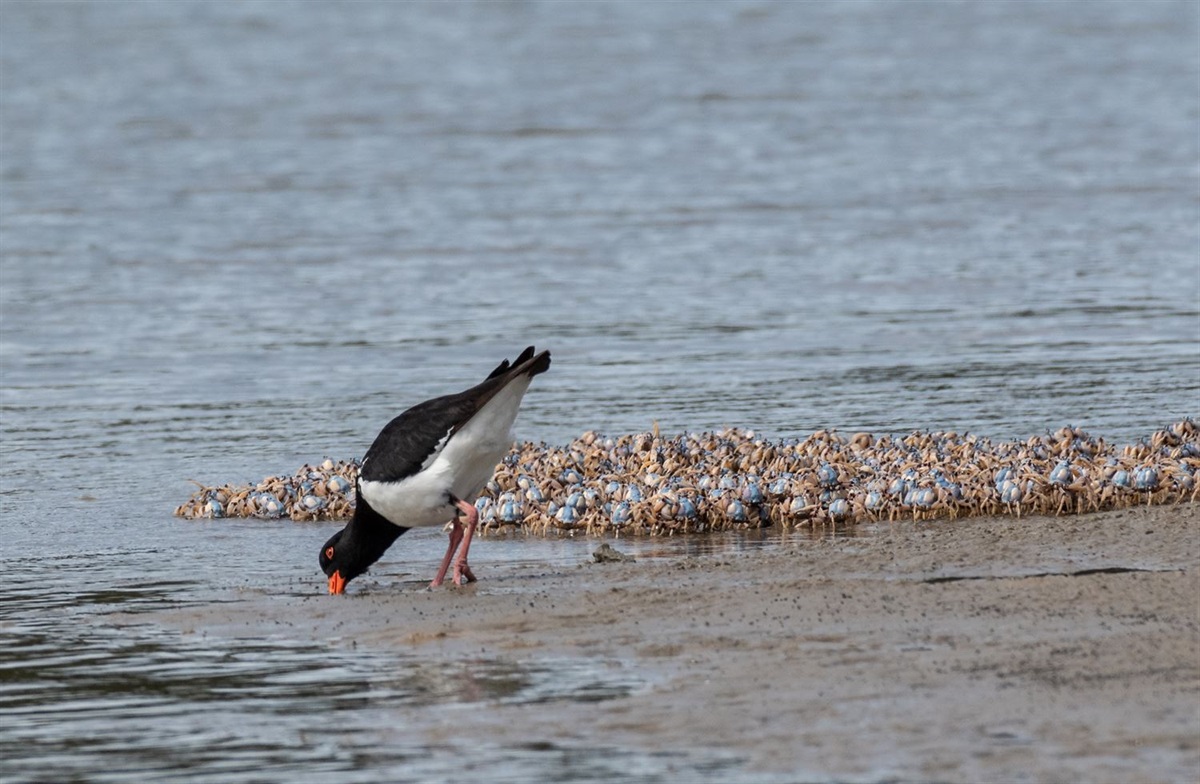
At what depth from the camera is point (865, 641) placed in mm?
8820

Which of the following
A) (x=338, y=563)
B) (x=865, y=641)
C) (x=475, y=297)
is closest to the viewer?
(x=865, y=641)

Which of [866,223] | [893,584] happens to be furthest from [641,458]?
[866,223]

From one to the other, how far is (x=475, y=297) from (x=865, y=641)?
14.6 m

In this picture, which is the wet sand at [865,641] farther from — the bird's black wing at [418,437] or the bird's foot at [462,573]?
the bird's black wing at [418,437]

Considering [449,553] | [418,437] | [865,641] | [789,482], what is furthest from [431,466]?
[865,641]

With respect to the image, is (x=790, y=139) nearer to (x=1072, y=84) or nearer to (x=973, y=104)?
Answer: (x=973, y=104)

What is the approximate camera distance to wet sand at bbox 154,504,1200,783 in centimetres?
739

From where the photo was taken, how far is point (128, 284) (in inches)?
972

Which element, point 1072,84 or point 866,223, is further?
point 1072,84

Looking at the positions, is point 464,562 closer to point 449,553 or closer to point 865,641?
point 449,553

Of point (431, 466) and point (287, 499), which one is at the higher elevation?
point (431, 466)

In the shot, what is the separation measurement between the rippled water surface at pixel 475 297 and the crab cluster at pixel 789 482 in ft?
1.93

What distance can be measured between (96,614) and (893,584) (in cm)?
413

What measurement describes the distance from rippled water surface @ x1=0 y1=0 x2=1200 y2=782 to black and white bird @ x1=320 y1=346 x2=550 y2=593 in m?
0.53
